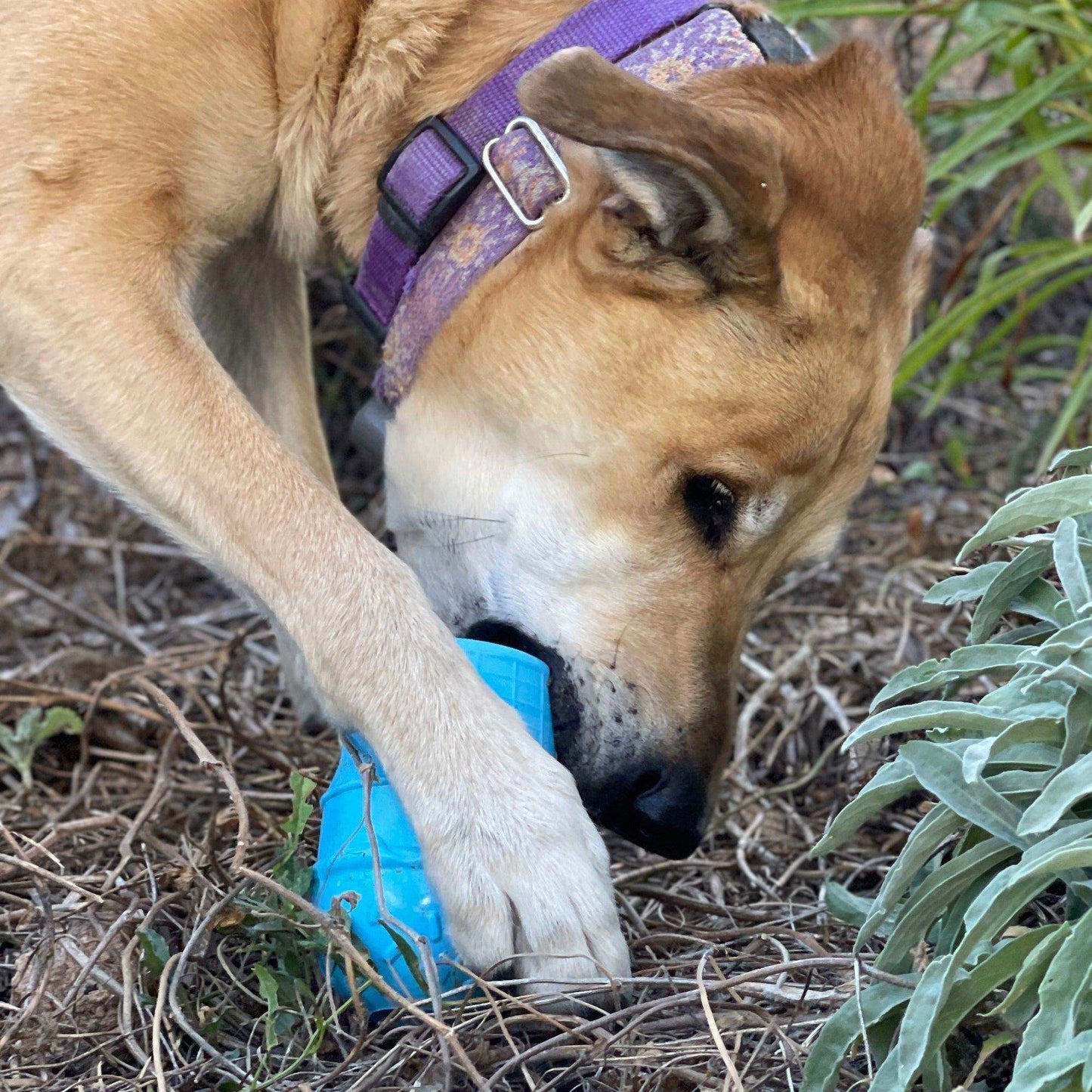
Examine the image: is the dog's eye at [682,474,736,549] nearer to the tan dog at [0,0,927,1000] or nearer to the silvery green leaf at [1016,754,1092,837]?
the tan dog at [0,0,927,1000]

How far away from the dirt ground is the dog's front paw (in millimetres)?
62

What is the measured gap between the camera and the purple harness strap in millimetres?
2094

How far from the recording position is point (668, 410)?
205 centimetres

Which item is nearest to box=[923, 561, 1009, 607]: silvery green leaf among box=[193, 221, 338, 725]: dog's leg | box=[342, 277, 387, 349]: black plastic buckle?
box=[342, 277, 387, 349]: black plastic buckle

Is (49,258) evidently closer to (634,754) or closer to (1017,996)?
(634,754)

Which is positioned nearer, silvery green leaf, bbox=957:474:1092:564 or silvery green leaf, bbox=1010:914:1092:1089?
silvery green leaf, bbox=1010:914:1092:1089

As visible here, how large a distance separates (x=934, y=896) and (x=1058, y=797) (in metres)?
0.24

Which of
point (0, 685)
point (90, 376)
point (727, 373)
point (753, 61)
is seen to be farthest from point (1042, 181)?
point (0, 685)

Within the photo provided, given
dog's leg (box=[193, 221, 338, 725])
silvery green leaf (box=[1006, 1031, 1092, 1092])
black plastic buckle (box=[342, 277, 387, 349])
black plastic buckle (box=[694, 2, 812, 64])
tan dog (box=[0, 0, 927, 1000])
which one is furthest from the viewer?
dog's leg (box=[193, 221, 338, 725])

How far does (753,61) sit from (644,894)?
4.39 feet

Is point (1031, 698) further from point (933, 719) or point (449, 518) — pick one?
point (449, 518)

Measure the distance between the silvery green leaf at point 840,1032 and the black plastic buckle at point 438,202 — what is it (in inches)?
52.4

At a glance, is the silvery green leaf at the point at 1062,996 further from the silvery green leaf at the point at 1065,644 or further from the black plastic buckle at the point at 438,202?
the black plastic buckle at the point at 438,202

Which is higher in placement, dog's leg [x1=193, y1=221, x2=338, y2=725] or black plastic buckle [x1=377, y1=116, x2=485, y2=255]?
black plastic buckle [x1=377, y1=116, x2=485, y2=255]
